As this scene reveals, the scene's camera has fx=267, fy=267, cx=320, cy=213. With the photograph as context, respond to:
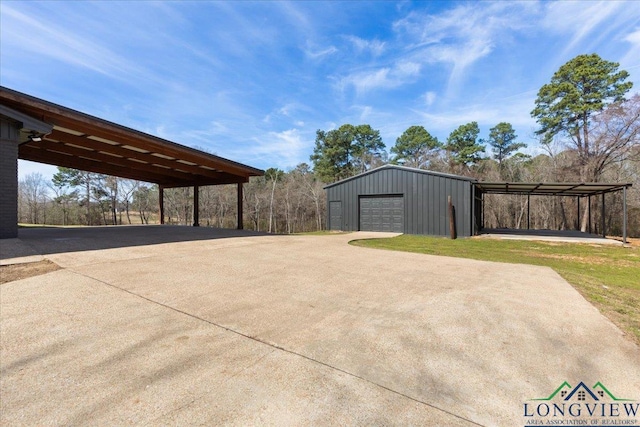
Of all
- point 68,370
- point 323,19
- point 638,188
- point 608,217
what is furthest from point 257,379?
point 608,217

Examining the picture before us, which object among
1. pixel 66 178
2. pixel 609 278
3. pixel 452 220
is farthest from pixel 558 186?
pixel 66 178

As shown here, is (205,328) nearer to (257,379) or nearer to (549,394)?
(257,379)

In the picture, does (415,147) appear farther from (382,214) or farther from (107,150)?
(107,150)

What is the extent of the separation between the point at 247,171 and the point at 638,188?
24025 mm

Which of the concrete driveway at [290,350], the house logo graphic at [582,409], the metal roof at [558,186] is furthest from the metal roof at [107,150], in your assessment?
the metal roof at [558,186]

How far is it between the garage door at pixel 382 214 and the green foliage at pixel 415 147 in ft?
61.5

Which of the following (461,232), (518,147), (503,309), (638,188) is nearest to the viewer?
(503,309)

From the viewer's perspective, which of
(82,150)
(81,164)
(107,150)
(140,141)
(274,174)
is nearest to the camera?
(140,141)

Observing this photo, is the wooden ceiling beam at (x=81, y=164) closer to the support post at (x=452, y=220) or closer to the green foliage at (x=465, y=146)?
the support post at (x=452, y=220)

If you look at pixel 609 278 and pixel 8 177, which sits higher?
pixel 8 177

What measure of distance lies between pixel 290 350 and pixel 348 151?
109ft

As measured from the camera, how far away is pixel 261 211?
31.0 metres

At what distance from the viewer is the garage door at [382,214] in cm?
1436

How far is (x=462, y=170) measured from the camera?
28906 mm
